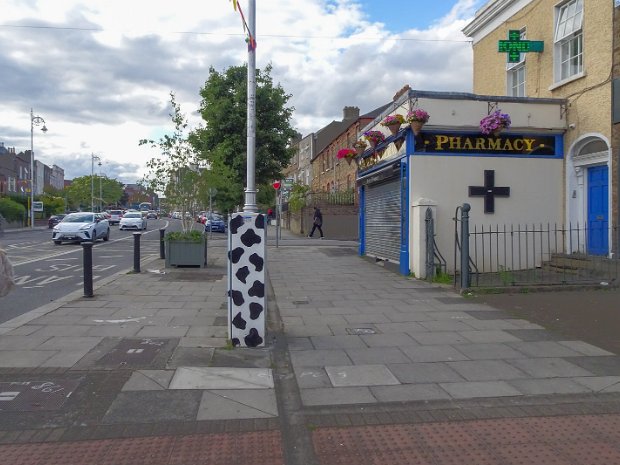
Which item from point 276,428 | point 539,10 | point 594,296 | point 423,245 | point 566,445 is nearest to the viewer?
point 566,445

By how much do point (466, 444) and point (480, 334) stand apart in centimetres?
360

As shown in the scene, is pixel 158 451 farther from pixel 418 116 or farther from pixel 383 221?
pixel 383 221

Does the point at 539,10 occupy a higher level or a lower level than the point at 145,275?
higher

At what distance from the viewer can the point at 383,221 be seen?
16125 millimetres

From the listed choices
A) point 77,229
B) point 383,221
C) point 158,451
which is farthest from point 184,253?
point 77,229

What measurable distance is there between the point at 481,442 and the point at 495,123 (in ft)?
32.5

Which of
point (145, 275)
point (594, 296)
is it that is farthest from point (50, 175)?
point (594, 296)

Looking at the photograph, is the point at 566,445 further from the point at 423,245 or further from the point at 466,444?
the point at 423,245

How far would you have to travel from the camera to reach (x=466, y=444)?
13.5 feet

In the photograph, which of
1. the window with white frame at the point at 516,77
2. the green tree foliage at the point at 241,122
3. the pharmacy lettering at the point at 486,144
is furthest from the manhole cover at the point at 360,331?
the green tree foliage at the point at 241,122

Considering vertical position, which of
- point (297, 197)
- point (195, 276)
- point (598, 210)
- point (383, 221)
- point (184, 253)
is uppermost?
point (297, 197)

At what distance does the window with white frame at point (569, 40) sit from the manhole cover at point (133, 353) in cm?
1128

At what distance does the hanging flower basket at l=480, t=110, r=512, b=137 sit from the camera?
12.7 m

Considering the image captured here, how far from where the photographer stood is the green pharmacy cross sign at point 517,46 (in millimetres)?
14055
